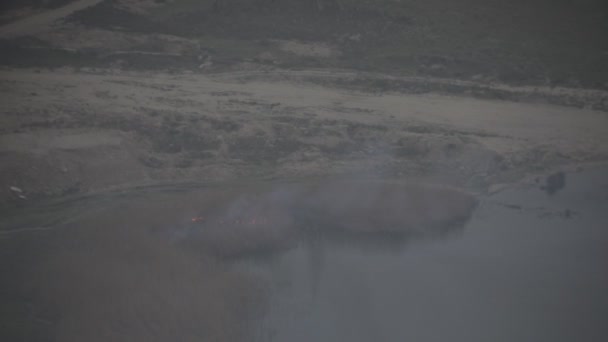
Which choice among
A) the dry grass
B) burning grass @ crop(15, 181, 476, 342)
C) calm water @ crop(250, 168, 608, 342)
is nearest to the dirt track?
burning grass @ crop(15, 181, 476, 342)

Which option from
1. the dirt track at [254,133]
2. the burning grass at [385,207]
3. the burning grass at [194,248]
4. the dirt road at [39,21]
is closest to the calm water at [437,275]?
the burning grass at [194,248]

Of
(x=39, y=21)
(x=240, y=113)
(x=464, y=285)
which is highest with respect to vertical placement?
(x=39, y=21)

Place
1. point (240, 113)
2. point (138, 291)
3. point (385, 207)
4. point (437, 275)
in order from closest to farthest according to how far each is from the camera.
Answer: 1. point (138, 291)
2. point (437, 275)
3. point (385, 207)
4. point (240, 113)

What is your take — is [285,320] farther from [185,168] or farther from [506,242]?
[185,168]

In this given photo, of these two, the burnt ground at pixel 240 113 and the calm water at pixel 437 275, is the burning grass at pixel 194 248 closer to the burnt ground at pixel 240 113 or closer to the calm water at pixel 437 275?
the burnt ground at pixel 240 113

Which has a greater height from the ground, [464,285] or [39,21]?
[39,21]

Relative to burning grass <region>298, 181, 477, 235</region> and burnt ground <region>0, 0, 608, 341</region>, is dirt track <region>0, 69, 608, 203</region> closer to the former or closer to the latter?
burnt ground <region>0, 0, 608, 341</region>

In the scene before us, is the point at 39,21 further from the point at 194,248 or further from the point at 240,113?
the point at 194,248

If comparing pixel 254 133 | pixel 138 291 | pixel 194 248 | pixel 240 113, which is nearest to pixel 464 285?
pixel 194 248

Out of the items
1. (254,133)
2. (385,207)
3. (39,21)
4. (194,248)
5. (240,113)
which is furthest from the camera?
(39,21)
